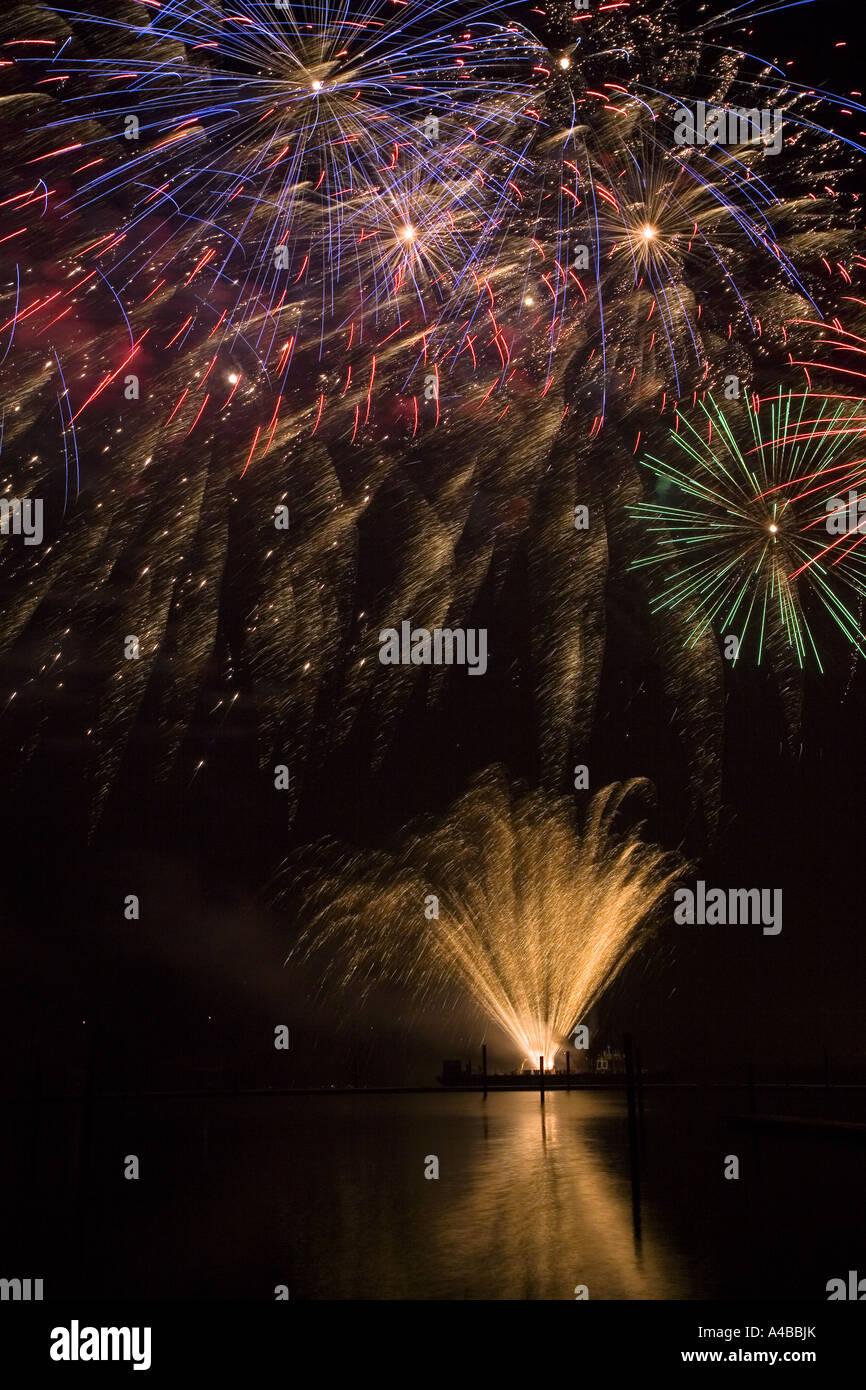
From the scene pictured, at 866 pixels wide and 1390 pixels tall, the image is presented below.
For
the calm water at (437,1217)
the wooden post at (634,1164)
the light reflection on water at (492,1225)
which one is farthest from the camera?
the wooden post at (634,1164)

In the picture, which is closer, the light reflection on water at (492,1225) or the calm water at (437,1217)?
the light reflection on water at (492,1225)

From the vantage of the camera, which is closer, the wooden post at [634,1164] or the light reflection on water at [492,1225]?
the light reflection on water at [492,1225]

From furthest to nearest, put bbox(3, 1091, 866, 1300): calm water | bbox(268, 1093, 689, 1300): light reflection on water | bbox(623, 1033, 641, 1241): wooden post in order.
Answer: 1. bbox(623, 1033, 641, 1241): wooden post
2. bbox(3, 1091, 866, 1300): calm water
3. bbox(268, 1093, 689, 1300): light reflection on water

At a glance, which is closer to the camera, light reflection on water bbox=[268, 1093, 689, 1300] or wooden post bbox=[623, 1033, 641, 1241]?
light reflection on water bbox=[268, 1093, 689, 1300]

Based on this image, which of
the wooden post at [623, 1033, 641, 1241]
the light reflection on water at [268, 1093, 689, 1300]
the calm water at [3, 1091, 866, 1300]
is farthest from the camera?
the wooden post at [623, 1033, 641, 1241]

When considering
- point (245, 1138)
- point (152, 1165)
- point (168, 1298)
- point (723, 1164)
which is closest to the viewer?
point (168, 1298)

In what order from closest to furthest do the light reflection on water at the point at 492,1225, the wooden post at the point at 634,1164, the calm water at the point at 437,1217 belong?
the light reflection on water at the point at 492,1225 < the calm water at the point at 437,1217 < the wooden post at the point at 634,1164
